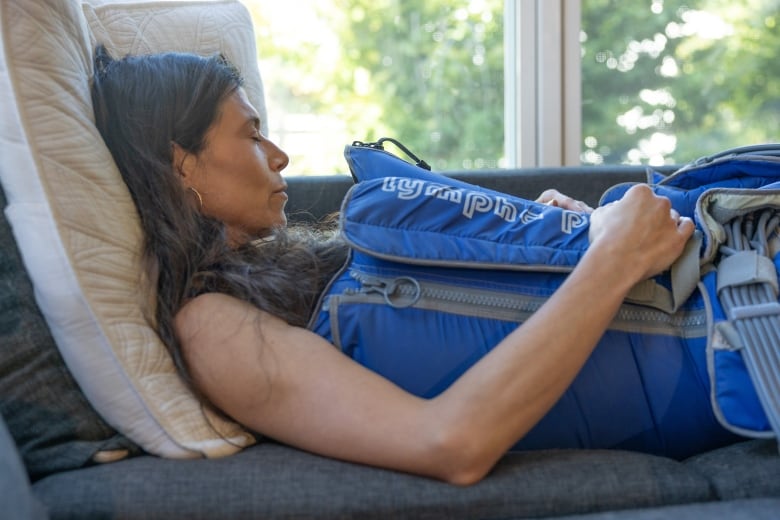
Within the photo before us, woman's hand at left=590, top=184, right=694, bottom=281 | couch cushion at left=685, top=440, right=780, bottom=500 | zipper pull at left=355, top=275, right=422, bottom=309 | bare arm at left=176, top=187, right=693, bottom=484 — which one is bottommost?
couch cushion at left=685, top=440, right=780, bottom=500

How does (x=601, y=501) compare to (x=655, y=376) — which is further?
(x=655, y=376)

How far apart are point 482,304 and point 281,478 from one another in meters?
0.34

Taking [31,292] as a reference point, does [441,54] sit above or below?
above

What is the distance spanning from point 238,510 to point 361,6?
1.59 meters

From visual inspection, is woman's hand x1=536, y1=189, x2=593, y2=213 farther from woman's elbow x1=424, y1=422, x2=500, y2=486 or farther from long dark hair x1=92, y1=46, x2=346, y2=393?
woman's elbow x1=424, y1=422, x2=500, y2=486

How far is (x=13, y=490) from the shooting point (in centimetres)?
73

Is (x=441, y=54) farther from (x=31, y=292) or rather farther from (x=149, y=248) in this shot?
(x=31, y=292)

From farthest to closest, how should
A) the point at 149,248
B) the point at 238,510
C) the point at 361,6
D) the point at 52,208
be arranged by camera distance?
the point at 361,6 → the point at 149,248 → the point at 52,208 → the point at 238,510

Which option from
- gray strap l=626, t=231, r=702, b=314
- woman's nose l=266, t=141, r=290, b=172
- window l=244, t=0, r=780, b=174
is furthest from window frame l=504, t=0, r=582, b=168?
gray strap l=626, t=231, r=702, b=314

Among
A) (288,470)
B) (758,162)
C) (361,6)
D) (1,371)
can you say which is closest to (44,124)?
(1,371)

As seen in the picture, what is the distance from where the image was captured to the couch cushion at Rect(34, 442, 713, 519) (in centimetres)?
88

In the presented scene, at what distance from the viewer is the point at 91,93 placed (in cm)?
117

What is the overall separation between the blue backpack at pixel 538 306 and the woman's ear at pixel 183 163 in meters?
0.26

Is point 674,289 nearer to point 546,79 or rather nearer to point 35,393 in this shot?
point 35,393
